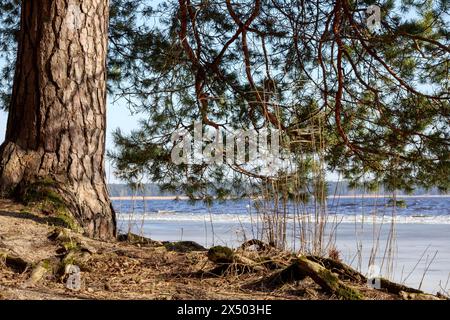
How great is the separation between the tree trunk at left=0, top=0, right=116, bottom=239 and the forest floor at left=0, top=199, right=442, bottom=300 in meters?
0.24

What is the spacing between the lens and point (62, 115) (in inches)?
122

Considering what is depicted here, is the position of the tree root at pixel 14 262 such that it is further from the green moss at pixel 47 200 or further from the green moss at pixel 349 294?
the green moss at pixel 349 294

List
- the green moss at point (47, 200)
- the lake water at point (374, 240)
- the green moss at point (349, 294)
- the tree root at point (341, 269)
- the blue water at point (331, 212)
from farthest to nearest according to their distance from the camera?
the blue water at point (331, 212) → the green moss at point (47, 200) → the lake water at point (374, 240) → the tree root at point (341, 269) → the green moss at point (349, 294)

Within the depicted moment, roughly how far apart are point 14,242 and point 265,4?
2.97 m

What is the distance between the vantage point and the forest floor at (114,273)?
2.17m

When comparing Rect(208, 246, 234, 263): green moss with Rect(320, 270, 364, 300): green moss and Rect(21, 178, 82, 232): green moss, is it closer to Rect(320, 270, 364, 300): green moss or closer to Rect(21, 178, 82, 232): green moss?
Rect(320, 270, 364, 300): green moss

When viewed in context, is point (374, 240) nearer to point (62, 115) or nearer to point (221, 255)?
point (221, 255)

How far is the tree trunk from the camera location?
3055mm

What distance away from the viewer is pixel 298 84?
4.35 metres

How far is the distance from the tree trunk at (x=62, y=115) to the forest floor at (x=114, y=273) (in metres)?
0.24

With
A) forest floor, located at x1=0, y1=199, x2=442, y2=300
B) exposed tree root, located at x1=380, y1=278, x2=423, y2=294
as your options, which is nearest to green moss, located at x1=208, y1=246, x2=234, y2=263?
forest floor, located at x1=0, y1=199, x2=442, y2=300

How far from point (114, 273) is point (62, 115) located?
1.00 meters

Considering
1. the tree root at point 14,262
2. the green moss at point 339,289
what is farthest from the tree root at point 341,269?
the tree root at point 14,262

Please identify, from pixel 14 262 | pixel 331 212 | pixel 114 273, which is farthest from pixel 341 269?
pixel 331 212
